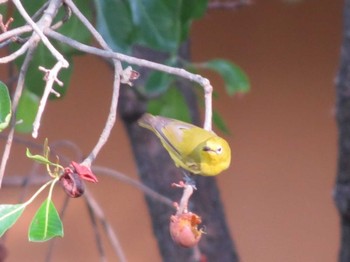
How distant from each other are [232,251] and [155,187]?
0.67 feet

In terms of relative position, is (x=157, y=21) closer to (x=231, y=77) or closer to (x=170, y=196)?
(x=231, y=77)

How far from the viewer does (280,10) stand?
2498 mm

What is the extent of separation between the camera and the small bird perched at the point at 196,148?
68 centimetres

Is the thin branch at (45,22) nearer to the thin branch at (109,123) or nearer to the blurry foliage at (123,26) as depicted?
the thin branch at (109,123)

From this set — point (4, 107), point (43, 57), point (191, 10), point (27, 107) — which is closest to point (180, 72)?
point (4, 107)

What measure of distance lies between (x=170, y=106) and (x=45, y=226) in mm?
824

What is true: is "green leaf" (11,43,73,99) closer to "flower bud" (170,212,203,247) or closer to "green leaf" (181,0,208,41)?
"green leaf" (181,0,208,41)

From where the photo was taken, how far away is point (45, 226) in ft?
2.28

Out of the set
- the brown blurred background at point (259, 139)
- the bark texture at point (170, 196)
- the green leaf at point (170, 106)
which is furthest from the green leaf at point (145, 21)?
the brown blurred background at point (259, 139)

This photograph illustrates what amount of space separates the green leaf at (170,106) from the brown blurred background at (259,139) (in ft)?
3.10

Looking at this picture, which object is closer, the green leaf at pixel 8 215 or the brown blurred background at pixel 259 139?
the green leaf at pixel 8 215

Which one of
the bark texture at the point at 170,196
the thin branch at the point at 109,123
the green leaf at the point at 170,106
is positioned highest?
the thin branch at the point at 109,123

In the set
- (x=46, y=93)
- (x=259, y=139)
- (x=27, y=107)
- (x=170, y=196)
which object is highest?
(x=46, y=93)

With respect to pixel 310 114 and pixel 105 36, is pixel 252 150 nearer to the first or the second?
pixel 310 114
